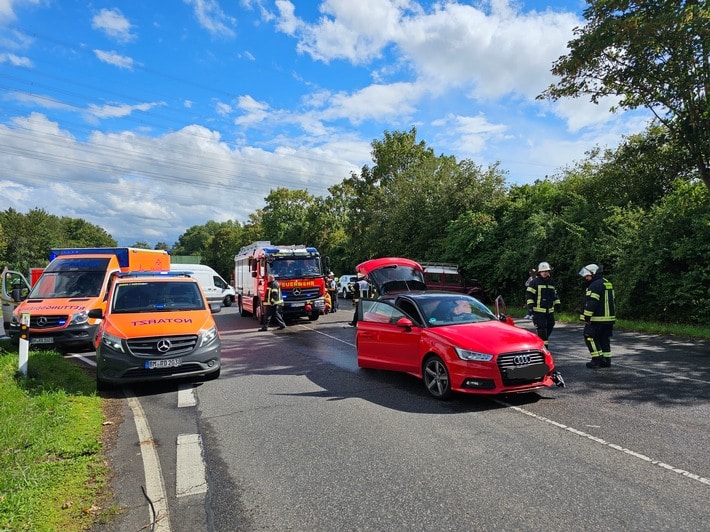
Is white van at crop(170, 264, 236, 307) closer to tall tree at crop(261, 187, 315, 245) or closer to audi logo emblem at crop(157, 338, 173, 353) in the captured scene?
audi logo emblem at crop(157, 338, 173, 353)

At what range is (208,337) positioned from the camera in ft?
25.8

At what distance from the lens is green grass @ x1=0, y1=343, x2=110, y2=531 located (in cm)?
368

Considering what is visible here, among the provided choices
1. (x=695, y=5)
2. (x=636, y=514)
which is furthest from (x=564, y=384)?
(x=695, y=5)

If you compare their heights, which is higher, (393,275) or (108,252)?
(108,252)

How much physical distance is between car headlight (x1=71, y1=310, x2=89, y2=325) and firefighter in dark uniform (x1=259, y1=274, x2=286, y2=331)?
5.62m

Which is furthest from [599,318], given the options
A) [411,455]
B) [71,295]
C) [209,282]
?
[209,282]

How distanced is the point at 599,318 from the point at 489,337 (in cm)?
322

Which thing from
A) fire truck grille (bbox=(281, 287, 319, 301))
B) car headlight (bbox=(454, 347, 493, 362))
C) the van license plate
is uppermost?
fire truck grille (bbox=(281, 287, 319, 301))

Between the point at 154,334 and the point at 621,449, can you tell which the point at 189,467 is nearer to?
the point at 154,334

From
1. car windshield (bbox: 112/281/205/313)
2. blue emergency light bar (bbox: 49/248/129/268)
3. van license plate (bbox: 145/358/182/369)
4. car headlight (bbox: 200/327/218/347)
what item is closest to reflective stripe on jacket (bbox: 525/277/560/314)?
car headlight (bbox: 200/327/218/347)

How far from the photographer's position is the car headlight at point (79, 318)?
10953 mm

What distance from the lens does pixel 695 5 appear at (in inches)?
517

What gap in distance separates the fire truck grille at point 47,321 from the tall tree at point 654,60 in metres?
16.4

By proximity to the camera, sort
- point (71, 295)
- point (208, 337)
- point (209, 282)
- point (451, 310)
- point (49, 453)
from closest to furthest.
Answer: point (49, 453)
point (451, 310)
point (208, 337)
point (71, 295)
point (209, 282)
